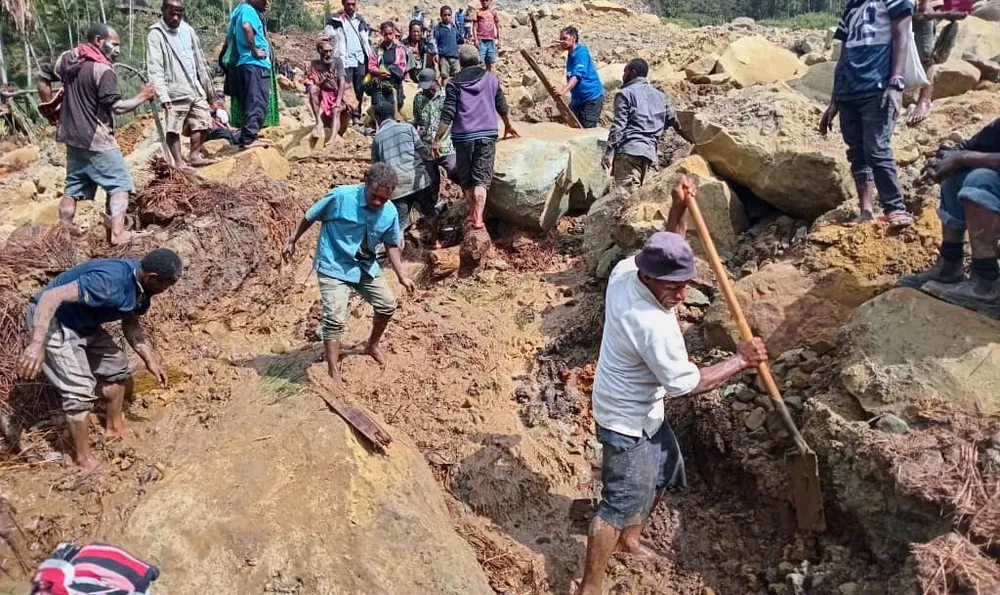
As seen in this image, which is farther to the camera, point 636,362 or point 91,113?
point 91,113

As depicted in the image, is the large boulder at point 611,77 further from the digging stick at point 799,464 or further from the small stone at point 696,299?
the digging stick at point 799,464

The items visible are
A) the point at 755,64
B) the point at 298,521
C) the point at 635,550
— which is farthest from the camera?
the point at 755,64

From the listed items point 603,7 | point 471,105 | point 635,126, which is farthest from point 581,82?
point 603,7

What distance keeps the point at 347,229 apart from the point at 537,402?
5.86ft

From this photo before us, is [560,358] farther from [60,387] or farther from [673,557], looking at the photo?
[60,387]

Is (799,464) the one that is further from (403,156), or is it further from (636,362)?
(403,156)

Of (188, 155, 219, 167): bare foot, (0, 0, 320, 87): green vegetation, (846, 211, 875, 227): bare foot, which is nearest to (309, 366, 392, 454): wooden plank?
(846, 211, 875, 227): bare foot

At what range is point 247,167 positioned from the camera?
755 centimetres

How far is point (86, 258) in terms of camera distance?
5402 mm

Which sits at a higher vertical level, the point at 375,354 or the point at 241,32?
the point at 241,32

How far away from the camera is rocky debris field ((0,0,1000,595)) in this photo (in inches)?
128

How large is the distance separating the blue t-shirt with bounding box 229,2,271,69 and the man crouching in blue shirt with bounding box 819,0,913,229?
5.43 metres

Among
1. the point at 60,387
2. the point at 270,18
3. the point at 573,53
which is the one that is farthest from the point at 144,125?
the point at 270,18

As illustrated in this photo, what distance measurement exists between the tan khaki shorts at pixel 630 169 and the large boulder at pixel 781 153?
2.08 feet
